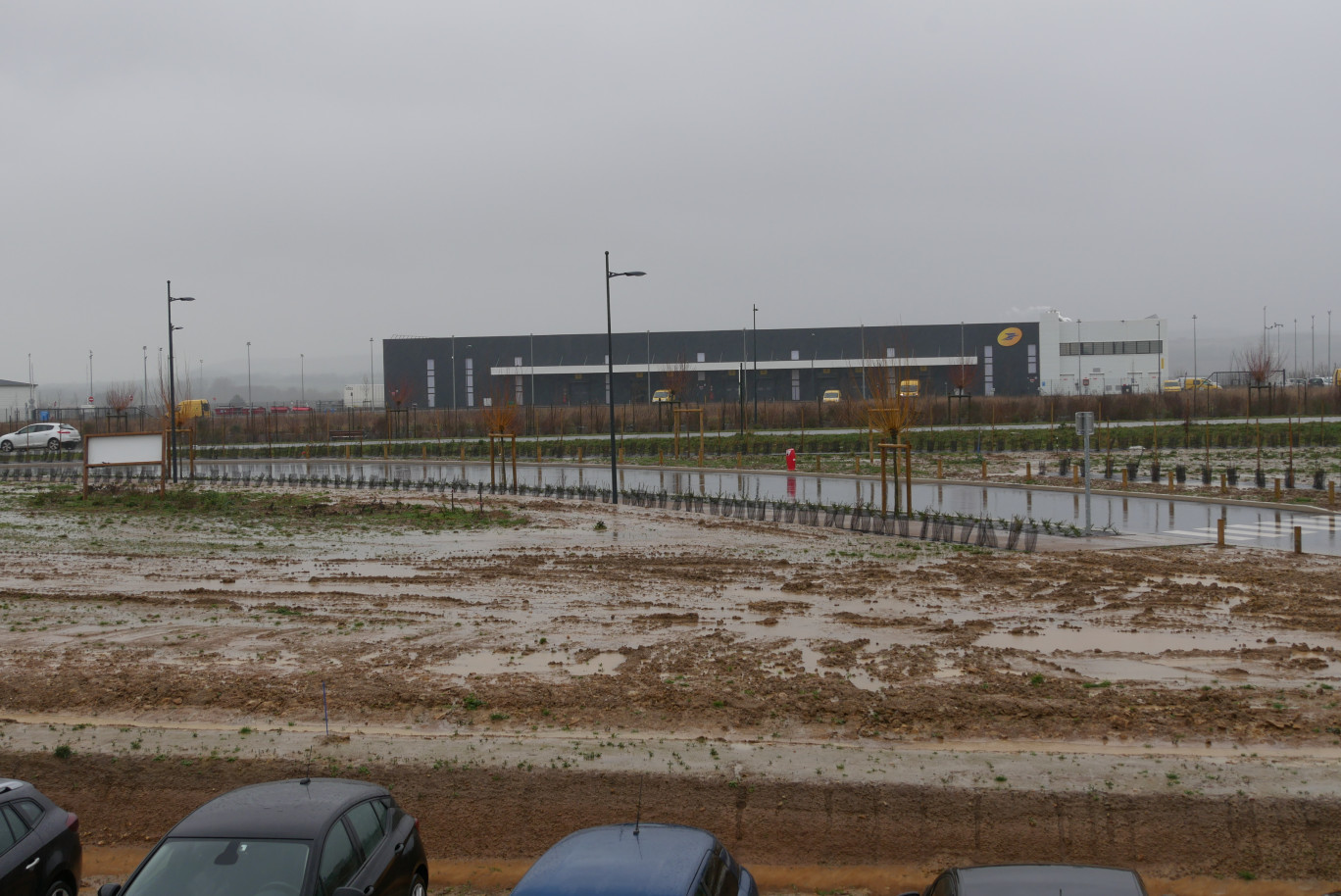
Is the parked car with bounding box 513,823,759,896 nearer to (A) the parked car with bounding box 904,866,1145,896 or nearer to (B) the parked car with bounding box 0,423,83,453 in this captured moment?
(A) the parked car with bounding box 904,866,1145,896

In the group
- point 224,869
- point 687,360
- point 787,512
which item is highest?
point 687,360

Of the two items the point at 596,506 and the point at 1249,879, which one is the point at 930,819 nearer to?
the point at 1249,879

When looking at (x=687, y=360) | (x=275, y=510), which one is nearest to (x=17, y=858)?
(x=275, y=510)

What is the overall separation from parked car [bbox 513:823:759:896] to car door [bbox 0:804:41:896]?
335 centimetres

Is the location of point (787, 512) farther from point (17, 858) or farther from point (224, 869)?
point (224, 869)

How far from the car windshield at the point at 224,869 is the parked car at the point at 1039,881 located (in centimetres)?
333

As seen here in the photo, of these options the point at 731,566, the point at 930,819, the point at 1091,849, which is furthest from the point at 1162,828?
the point at 731,566

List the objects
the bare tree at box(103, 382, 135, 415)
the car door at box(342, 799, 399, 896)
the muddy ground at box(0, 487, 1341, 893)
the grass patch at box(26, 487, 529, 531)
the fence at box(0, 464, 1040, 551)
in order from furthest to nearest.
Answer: the bare tree at box(103, 382, 135, 415), the grass patch at box(26, 487, 529, 531), the fence at box(0, 464, 1040, 551), the muddy ground at box(0, 487, 1341, 893), the car door at box(342, 799, 399, 896)

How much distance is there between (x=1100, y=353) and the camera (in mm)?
86062

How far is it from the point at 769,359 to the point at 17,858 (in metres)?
80.6

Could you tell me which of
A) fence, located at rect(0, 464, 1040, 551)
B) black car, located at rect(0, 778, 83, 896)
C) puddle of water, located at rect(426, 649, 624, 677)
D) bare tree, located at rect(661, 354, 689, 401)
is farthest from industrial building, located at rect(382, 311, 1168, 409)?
black car, located at rect(0, 778, 83, 896)

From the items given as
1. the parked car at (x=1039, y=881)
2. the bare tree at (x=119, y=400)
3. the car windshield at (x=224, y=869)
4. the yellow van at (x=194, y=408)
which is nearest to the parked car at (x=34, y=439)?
the bare tree at (x=119, y=400)

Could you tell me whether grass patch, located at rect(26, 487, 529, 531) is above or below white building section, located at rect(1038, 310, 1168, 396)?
below

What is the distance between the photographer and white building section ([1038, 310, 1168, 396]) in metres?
85.1
